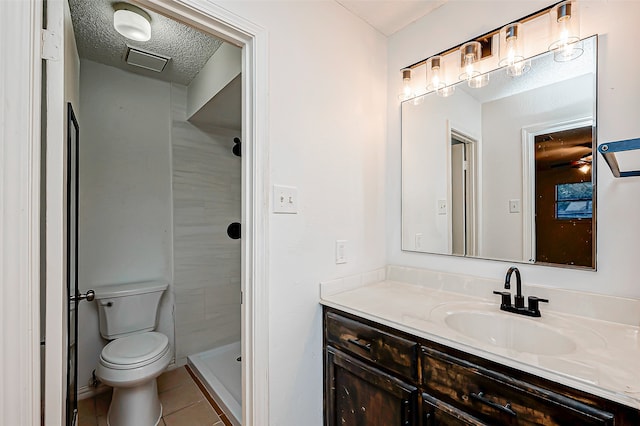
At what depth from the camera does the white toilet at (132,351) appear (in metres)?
1.74

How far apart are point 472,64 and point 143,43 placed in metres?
1.97

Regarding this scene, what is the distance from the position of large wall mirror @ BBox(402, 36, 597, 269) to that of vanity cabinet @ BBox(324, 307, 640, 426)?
0.65 m

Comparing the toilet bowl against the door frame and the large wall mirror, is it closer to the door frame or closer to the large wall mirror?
the door frame

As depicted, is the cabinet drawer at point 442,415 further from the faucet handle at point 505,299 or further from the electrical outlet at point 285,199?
the electrical outlet at point 285,199

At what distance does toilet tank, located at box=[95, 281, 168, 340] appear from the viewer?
2123 millimetres

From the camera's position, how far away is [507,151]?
4.71ft

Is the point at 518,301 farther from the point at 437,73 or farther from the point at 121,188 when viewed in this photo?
the point at 121,188

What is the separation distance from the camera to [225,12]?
3.84 ft

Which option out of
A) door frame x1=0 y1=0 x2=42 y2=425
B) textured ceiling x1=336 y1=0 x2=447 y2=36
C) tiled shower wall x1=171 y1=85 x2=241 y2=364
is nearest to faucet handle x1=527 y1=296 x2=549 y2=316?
textured ceiling x1=336 y1=0 x2=447 y2=36

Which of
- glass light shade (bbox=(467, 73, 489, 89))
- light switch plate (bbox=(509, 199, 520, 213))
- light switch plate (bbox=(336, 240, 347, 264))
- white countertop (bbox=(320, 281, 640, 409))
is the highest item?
glass light shade (bbox=(467, 73, 489, 89))

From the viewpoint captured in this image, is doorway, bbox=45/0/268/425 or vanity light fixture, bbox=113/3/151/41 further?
vanity light fixture, bbox=113/3/151/41

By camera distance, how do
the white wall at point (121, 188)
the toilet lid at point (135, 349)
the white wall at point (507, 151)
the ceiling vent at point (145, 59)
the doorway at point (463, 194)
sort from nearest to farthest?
the white wall at point (507, 151) < the doorway at point (463, 194) < the toilet lid at point (135, 349) < the ceiling vent at point (145, 59) < the white wall at point (121, 188)

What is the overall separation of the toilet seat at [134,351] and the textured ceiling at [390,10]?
2.28 m

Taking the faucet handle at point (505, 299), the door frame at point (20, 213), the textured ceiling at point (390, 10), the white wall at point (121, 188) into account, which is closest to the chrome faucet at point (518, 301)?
the faucet handle at point (505, 299)
